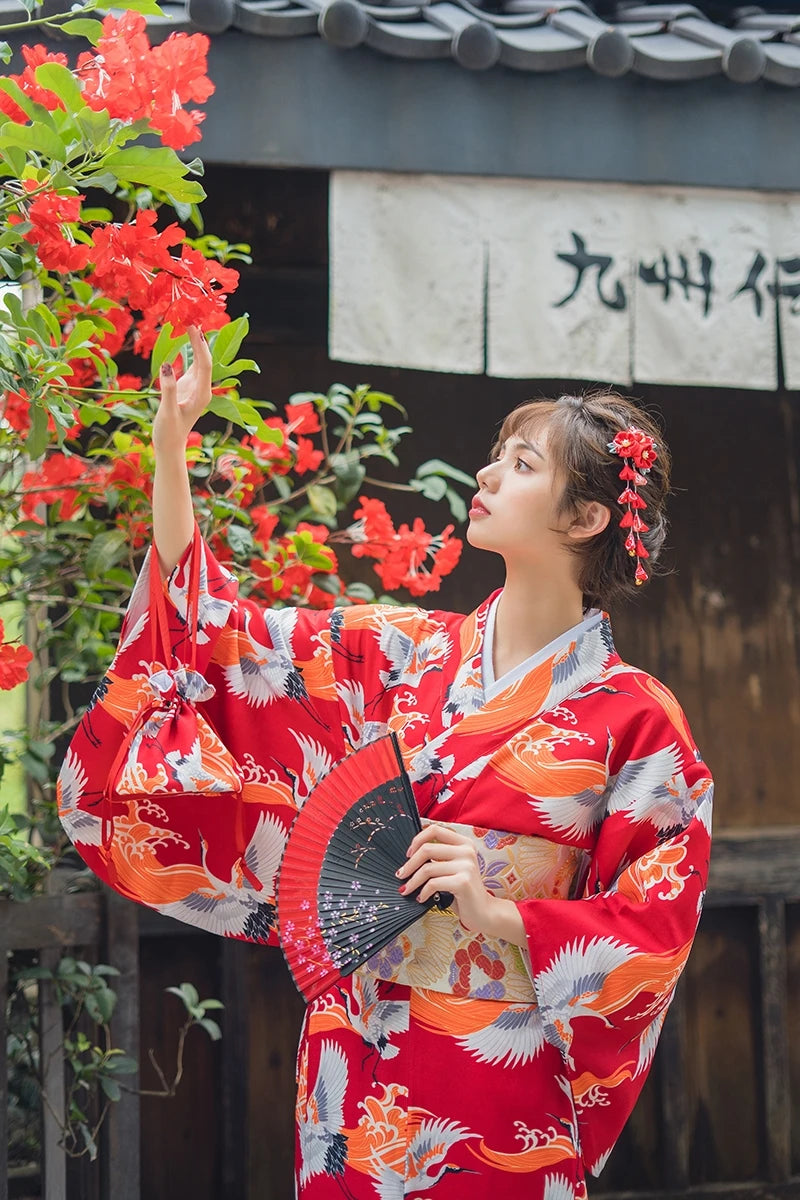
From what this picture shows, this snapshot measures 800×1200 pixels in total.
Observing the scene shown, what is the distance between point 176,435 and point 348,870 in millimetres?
874

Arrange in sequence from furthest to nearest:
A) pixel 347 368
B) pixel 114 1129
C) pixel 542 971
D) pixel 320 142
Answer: pixel 347 368
pixel 320 142
pixel 114 1129
pixel 542 971

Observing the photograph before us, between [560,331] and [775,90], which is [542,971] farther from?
[775,90]

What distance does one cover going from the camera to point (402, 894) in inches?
87.5

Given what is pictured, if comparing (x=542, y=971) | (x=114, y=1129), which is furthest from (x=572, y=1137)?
(x=114, y=1129)

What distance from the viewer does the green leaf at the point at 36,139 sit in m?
1.99

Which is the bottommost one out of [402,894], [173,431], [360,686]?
[402,894]

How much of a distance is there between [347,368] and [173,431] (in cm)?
267

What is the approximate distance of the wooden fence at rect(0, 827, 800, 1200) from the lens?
4289 millimetres

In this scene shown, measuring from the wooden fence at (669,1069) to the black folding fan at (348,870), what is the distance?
141 centimetres

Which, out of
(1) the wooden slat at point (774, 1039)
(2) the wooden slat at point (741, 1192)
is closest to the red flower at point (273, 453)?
(1) the wooden slat at point (774, 1039)

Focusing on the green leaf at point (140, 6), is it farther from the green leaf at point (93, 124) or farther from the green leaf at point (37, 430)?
the green leaf at point (37, 430)

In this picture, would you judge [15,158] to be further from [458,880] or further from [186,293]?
[458,880]

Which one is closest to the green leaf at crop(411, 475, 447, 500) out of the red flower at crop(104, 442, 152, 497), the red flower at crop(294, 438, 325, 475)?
the red flower at crop(294, 438, 325, 475)

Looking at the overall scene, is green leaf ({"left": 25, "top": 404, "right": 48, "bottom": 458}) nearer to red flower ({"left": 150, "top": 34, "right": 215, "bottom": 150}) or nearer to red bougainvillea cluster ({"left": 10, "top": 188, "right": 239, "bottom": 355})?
red bougainvillea cluster ({"left": 10, "top": 188, "right": 239, "bottom": 355})
